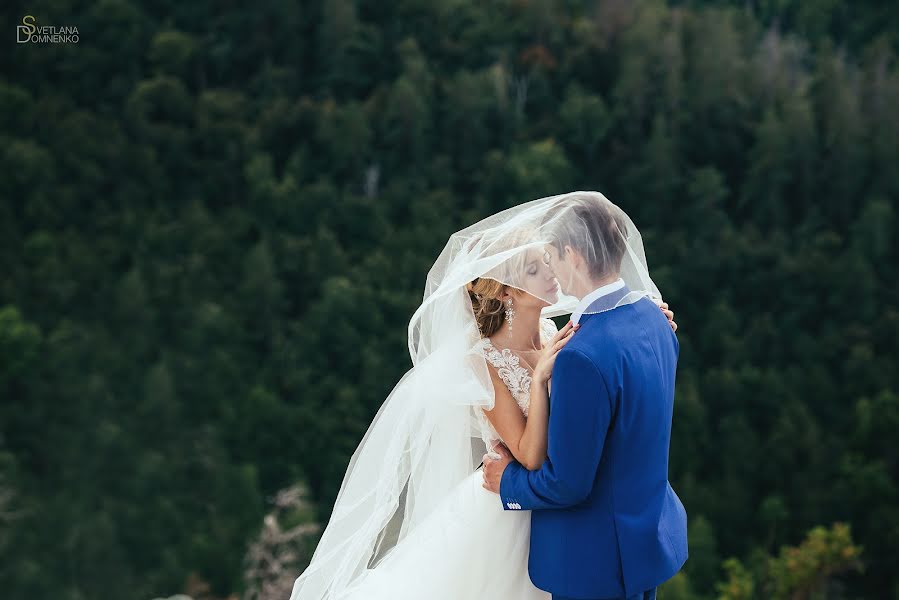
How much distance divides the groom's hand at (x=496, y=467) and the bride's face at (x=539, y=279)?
0.98 feet

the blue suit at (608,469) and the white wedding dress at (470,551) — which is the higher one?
the blue suit at (608,469)

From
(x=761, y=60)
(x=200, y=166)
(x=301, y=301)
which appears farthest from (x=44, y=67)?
(x=761, y=60)

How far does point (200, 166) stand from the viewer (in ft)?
84.6

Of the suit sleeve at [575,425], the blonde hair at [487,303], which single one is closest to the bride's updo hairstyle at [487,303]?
the blonde hair at [487,303]

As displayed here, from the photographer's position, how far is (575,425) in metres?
1.81

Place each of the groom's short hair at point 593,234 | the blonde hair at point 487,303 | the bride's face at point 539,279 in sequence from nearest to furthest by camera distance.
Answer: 1. the groom's short hair at point 593,234
2. the bride's face at point 539,279
3. the blonde hair at point 487,303

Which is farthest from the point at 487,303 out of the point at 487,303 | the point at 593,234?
the point at 593,234

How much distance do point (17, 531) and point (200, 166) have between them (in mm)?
9309

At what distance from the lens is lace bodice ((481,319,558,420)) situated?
213 cm

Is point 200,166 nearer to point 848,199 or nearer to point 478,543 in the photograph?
point 848,199

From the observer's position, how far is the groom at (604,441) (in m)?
1.81

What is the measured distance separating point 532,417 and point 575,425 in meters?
0.16

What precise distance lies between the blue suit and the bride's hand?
68 millimetres

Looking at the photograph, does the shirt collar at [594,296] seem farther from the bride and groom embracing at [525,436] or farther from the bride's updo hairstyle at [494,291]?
the bride's updo hairstyle at [494,291]
